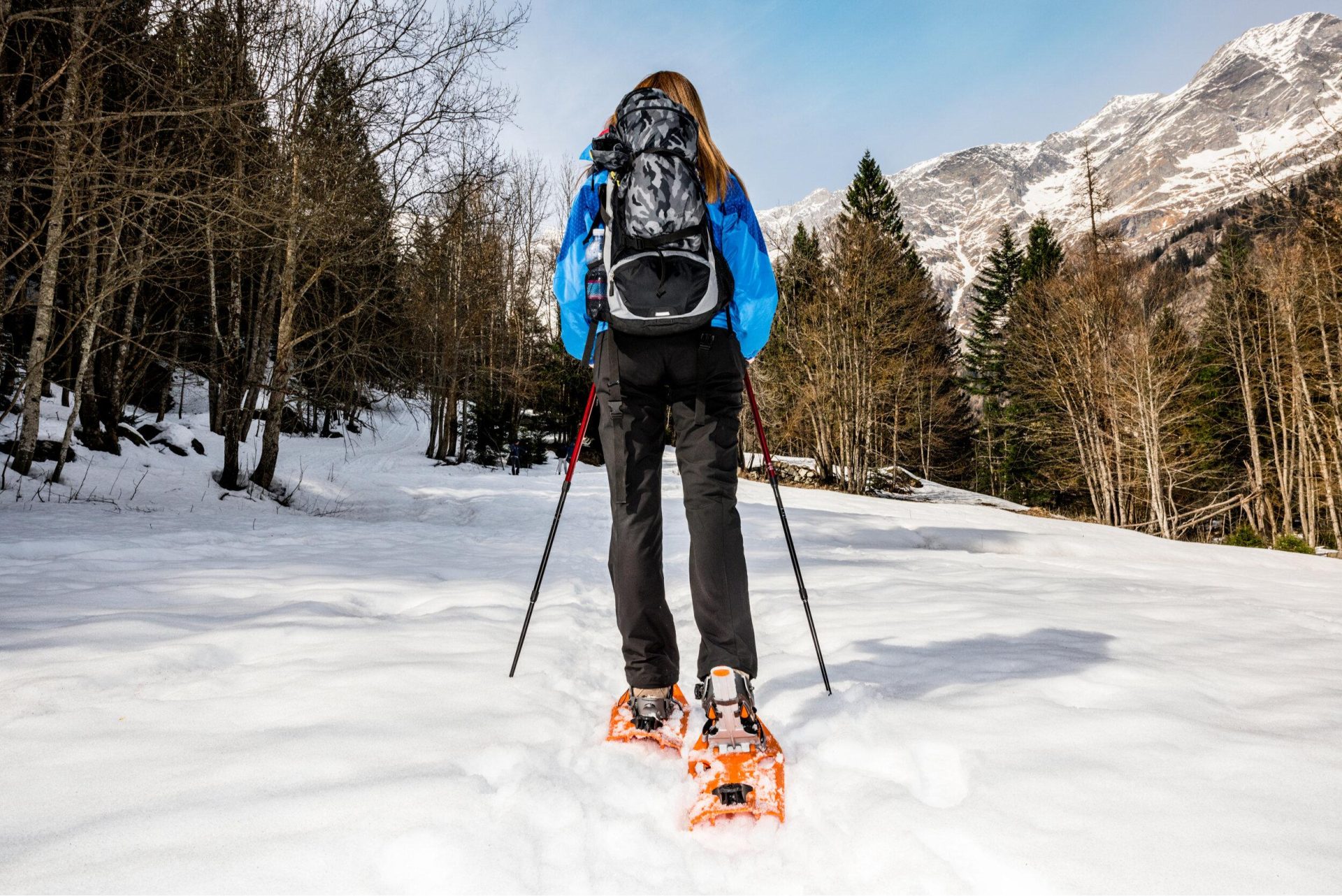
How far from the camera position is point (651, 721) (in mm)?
1904

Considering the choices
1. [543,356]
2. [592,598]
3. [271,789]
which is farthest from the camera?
[543,356]

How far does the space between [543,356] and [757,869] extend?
26669 mm

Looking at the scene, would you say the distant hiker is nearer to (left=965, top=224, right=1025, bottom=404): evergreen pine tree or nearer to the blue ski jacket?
the blue ski jacket

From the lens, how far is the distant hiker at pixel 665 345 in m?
1.85

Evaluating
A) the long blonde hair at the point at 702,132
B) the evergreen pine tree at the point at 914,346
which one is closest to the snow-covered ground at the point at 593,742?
the long blonde hair at the point at 702,132

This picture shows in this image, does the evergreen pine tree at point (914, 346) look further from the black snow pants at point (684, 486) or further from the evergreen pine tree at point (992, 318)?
the black snow pants at point (684, 486)

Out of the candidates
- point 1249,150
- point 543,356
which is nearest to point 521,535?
point 1249,150

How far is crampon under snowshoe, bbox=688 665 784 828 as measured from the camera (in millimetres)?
1479

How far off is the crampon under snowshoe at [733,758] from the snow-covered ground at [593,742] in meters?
0.05

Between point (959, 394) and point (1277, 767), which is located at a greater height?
point (959, 394)

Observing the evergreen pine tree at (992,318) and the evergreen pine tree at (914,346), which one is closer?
the evergreen pine tree at (914,346)

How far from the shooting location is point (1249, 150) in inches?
483

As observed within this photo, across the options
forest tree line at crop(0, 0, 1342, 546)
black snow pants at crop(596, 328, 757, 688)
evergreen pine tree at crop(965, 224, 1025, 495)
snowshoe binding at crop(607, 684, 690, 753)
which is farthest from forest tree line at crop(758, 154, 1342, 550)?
snowshoe binding at crop(607, 684, 690, 753)

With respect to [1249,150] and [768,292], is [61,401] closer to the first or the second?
[768,292]
